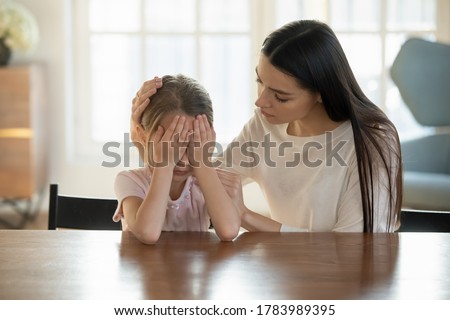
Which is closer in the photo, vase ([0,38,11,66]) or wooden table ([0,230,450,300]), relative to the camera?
wooden table ([0,230,450,300])

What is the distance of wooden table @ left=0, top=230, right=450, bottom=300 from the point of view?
116 cm

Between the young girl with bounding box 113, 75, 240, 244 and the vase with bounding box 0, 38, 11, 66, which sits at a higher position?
the vase with bounding box 0, 38, 11, 66

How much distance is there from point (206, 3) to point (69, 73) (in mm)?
981

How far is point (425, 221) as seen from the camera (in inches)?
70.4

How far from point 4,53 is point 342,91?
3.21m

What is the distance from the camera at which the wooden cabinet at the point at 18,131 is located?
465 cm

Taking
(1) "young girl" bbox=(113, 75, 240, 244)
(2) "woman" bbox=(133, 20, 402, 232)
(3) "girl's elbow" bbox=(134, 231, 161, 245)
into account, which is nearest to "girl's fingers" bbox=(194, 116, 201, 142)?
(1) "young girl" bbox=(113, 75, 240, 244)

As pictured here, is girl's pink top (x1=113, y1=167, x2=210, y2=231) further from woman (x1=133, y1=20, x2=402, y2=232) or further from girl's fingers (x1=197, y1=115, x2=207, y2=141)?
girl's fingers (x1=197, y1=115, x2=207, y2=141)

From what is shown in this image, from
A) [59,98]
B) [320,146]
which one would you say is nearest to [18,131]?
[59,98]

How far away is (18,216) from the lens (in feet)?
16.7

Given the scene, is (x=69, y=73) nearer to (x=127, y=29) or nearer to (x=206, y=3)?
(x=127, y=29)

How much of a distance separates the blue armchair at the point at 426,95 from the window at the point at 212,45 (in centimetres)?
88

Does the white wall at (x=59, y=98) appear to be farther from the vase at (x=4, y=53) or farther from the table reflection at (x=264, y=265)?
the table reflection at (x=264, y=265)

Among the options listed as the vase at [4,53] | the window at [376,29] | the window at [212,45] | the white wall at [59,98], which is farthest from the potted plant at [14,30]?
the window at [376,29]
